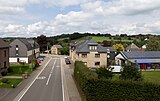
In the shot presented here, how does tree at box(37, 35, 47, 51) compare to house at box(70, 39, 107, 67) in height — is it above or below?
above

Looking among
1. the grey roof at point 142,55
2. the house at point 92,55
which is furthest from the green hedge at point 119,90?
the grey roof at point 142,55

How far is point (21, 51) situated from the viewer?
82000 mm

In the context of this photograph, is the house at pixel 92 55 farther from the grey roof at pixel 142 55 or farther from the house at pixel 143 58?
the grey roof at pixel 142 55

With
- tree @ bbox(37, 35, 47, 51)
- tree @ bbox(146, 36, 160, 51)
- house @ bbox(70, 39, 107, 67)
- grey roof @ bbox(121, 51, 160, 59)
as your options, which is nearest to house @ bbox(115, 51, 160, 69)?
grey roof @ bbox(121, 51, 160, 59)

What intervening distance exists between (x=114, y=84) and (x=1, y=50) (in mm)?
32464

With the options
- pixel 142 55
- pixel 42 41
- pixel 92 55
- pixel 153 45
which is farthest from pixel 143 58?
pixel 42 41

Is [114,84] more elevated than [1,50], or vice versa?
[1,50]

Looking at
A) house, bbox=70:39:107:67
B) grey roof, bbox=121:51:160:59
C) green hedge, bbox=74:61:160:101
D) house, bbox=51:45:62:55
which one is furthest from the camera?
house, bbox=51:45:62:55

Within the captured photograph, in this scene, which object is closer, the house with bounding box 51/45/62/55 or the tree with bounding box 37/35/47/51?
the tree with bounding box 37/35/47/51

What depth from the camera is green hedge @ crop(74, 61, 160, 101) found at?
23781 mm

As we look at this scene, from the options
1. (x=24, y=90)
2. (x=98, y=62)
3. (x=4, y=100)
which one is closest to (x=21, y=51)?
(x=98, y=62)

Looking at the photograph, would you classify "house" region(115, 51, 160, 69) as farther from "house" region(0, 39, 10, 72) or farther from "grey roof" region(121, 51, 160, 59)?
"house" region(0, 39, 10, 72)

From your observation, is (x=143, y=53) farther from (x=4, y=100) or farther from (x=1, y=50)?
(x=4, y=100)

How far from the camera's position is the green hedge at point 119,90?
2378 centimetres
